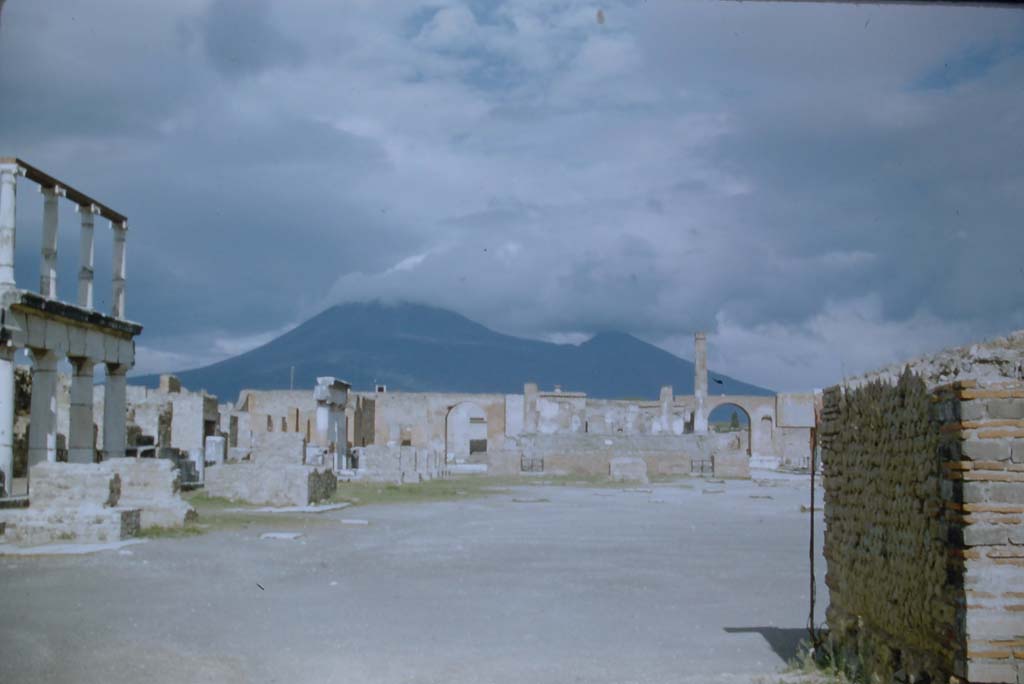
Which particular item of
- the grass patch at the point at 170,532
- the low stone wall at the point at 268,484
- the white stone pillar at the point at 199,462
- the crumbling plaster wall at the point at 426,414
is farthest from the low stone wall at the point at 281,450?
the crumbling plaster wall at the point at 426,414

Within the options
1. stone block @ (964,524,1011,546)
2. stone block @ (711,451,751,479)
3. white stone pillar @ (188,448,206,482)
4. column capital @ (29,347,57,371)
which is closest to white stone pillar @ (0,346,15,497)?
column capital @ (29,347,57,371)

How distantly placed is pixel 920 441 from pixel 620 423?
56740 mm

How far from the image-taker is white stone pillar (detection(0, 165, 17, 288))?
19.1 metres

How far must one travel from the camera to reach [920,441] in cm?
595

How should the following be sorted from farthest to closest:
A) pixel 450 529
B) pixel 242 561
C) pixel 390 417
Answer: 1. pixel 390 417
2. pixel 450 529
3. pixel 242 561

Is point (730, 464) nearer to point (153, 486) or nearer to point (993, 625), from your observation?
point (153, 486)

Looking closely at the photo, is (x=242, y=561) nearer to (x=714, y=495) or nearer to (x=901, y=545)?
(x=901, y=545)

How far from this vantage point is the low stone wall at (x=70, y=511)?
14.5 meters

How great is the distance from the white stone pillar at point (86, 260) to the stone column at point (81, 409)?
144cm

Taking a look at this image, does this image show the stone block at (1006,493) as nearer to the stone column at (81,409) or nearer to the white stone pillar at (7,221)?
the white stone pillar at (7,221)

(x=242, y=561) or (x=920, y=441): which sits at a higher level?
(x=920, y=441)

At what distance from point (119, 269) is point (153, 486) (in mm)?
10521

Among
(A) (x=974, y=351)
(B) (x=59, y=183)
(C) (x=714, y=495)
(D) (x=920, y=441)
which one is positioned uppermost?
(B) (x=59, y=183)

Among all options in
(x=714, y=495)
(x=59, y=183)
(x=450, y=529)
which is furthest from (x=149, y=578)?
(x=714, y=495)
